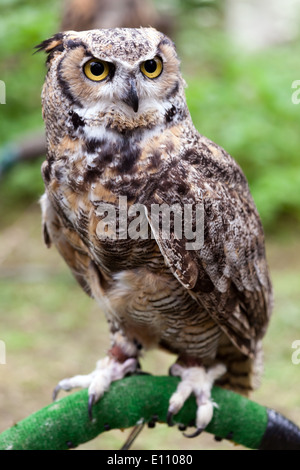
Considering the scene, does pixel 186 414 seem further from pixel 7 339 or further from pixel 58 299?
pixel 58 299

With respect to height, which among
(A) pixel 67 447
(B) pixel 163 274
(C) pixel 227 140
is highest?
(C) pixel 227 140

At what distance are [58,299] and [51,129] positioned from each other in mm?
3234

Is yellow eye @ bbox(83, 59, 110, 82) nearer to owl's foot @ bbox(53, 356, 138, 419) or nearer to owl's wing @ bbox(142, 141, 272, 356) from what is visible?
owl's wing @ bbox(142, 141, 272, 356)

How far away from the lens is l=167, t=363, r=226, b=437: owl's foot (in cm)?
213

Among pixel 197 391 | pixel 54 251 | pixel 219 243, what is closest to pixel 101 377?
pixel 197 391

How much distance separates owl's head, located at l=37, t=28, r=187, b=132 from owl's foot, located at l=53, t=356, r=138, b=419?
0.87m

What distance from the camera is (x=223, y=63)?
25.1 ft

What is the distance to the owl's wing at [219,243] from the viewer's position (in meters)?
1.82

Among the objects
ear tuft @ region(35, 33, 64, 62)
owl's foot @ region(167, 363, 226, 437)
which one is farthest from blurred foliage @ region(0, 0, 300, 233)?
ear tuft @ region(35, 33, 64, 62)

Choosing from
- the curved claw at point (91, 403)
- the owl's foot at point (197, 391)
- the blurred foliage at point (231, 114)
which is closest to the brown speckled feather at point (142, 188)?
the owl's foot at point (197, 391)

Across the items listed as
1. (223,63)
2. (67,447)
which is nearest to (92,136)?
(67,447)

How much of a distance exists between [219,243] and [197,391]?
566mm

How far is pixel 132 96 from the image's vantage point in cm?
168

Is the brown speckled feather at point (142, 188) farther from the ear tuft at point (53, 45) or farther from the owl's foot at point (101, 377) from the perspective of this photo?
the owl's foot at point (101, 377)
